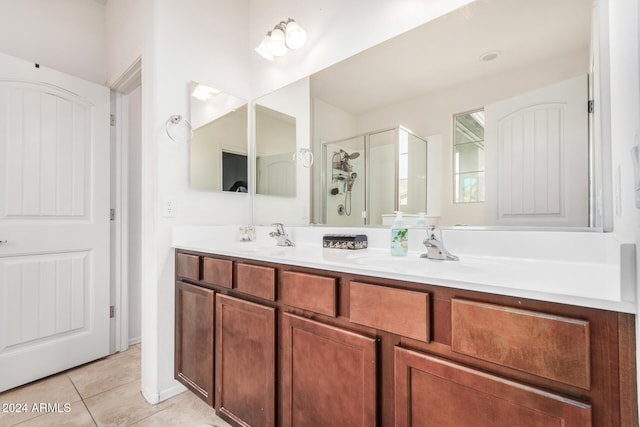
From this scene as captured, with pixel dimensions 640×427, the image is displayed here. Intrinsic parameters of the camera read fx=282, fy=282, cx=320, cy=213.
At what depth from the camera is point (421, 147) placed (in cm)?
129

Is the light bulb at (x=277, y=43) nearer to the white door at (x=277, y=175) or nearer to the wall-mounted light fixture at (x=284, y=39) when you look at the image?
the wall-mounted light fixture at (x=284, y=39)

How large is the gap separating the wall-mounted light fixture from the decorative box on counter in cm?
124

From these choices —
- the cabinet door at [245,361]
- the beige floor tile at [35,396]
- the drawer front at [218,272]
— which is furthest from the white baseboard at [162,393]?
the drawer front at [218,272]

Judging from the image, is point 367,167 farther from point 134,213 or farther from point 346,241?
point 134,213

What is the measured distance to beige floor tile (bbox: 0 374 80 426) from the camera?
1.51m

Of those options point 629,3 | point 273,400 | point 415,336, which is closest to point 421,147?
point 629,3

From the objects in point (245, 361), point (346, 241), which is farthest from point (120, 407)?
point (346, 241)

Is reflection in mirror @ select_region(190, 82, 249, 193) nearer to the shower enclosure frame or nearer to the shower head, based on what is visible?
the shower enclosure frame

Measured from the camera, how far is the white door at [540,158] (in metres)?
0.96

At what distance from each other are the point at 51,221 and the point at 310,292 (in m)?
2.08

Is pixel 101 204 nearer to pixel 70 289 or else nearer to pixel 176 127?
pixel 70 289

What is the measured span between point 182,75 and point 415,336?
194 centimetres

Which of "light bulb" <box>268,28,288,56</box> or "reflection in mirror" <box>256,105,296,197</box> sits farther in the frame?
"reflection in mirror" <box>256,105,296,197</box>

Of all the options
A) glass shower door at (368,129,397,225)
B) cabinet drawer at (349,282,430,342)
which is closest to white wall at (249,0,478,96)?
glass shower door at (368,129,397,225)
